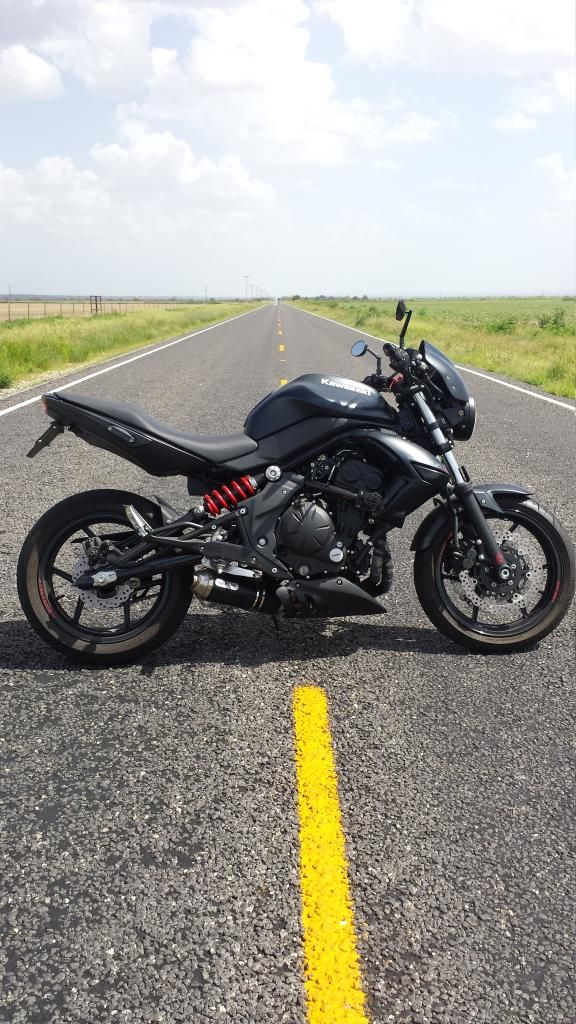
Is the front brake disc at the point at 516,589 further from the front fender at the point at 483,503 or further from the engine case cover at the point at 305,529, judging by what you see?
the engine case cover at the point at 305,529

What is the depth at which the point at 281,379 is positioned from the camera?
14.7 meters

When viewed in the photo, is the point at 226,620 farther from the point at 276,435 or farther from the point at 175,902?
the point at 175,902

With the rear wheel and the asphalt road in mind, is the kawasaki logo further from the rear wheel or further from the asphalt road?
the asphalt road

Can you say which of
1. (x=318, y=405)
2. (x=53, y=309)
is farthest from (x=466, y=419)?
(x=53, y=309)

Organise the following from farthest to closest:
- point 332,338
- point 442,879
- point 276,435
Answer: point 332,338
point 276,435
point 442,879

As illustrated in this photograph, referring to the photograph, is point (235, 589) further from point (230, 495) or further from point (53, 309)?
point (53, 309)

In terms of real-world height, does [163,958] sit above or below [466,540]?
below

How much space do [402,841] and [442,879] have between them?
19cm

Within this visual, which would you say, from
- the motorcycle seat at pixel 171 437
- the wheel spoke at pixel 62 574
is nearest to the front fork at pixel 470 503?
the motorcycle seat at pixel 171 437

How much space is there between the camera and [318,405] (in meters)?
3.50

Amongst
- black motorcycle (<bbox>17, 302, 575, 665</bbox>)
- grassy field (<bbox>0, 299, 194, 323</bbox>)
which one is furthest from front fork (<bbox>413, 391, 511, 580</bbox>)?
grassy field (<bbox>0, 299, 194, 323</bbox>)

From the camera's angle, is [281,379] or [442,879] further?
[281,379]

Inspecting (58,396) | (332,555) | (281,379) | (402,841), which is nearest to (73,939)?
(402,841)

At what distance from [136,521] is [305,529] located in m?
0.75
